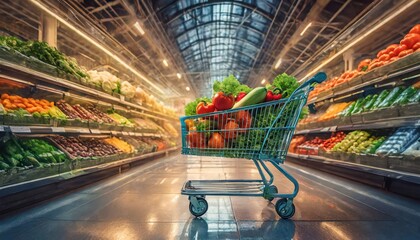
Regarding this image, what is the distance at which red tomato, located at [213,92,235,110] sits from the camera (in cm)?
186

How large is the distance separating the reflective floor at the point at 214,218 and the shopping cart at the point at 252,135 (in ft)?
0.65

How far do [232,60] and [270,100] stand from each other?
18.0 metres

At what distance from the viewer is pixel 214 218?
1852mm

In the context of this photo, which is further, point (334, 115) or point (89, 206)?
point (334, 115)

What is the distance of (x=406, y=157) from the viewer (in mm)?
2342

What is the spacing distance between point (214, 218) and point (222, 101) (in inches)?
36.4

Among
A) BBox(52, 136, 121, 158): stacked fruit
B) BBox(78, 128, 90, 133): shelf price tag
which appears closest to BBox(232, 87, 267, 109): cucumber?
BBox(52, 136, 121, 158): stacked fruit

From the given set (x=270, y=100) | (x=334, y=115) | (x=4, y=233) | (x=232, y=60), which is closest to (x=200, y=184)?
(x=270, y=100)

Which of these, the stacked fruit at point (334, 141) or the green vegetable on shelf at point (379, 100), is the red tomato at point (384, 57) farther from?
the stacked fruit at point (334, 141)

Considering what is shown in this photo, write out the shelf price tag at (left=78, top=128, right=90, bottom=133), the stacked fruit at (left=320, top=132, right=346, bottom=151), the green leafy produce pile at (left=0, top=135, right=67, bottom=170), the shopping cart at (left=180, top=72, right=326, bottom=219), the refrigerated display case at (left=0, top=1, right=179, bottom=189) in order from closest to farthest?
1. the shopping cart at (left=180, top=72, right=326, bottom=219)
2. the green leafy produce pile at (left=0, top=135, right=67, bottom=170)
3. the refrigerated display case at (left=0, top=1, right=179, bottom=189)
4. the shelf price tag at (left=78, top=128, right=90, bottom=133)
5. the stacked fruit at (left=320, top=132, right=346, bottom=151)

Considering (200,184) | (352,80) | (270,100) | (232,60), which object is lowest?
(200,184)

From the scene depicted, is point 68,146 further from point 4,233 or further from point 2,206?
point 4,233

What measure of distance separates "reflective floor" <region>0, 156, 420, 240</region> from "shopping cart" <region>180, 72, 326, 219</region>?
0.20m

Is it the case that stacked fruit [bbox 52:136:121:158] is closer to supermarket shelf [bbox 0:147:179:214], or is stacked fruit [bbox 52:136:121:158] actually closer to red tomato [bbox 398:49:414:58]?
supermarket shelf [bbox 0:147:179:214]
